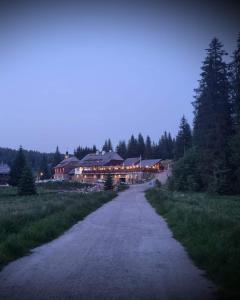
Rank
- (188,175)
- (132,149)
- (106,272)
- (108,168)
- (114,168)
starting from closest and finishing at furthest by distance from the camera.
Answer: (106,272) → (188,175) → (114,168) → (108,168) → (132,149)

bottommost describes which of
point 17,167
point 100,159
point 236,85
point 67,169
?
point 17,167

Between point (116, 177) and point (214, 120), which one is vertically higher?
point (214, 120)

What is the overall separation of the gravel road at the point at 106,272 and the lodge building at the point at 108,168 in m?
95.3

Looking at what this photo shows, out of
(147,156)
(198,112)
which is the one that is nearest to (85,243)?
(198,112)

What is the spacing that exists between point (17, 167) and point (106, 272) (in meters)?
78.2

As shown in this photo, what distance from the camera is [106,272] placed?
32.4 ft

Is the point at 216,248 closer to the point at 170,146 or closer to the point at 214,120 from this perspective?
the point at 214,120

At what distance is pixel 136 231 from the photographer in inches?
727

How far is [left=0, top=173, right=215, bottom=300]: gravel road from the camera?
8.02 m

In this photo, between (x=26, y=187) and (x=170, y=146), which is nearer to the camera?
(x=26, y=187)

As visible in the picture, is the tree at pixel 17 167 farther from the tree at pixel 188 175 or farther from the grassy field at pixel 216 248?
the grassy field at pixel 216 248

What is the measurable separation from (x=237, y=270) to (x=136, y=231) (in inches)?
386

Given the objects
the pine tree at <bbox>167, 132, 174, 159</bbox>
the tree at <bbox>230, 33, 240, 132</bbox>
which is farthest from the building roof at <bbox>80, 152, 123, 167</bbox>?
the tree at <bbox>230, 33, 240, 132</bbox>

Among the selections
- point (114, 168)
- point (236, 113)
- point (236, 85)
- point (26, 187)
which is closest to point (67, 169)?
point (114, 168)
